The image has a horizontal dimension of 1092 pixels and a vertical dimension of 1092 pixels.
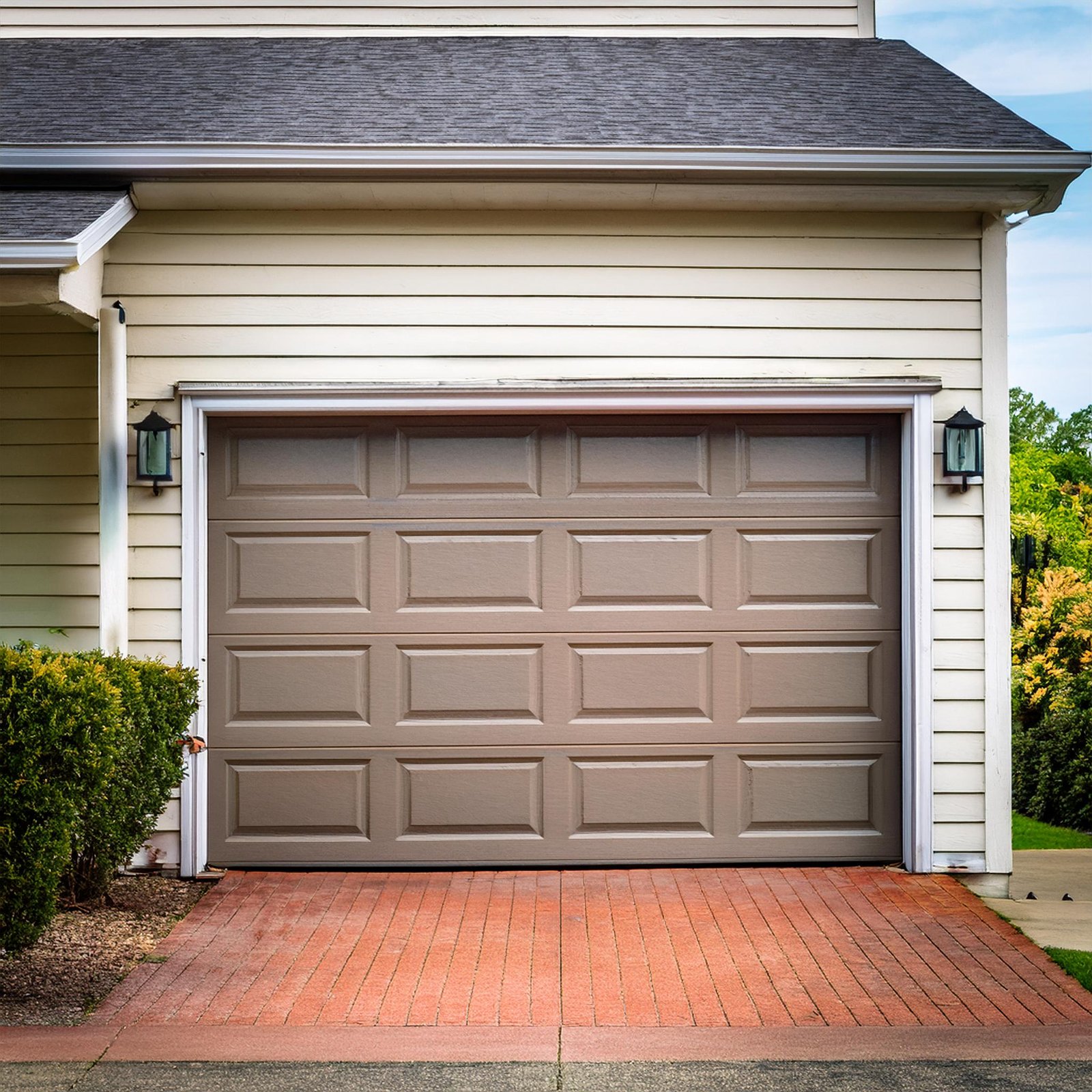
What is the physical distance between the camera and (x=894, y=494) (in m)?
6.17

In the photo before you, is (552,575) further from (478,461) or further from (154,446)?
(154,446)

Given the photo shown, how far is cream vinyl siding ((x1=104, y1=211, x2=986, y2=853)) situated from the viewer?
6.00m

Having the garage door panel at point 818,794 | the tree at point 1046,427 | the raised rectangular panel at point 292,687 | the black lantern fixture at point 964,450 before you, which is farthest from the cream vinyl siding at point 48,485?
the tree at point 1046,427

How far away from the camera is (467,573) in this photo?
614 cm

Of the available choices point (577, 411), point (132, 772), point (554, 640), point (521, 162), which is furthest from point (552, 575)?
point (132, 772)

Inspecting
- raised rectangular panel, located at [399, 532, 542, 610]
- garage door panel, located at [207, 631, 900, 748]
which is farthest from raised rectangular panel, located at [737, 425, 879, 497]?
raised rectangular panel, located at [399, 532, 542, 610]

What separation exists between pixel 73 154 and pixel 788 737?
430cm

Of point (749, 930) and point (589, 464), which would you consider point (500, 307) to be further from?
point (749, 930)

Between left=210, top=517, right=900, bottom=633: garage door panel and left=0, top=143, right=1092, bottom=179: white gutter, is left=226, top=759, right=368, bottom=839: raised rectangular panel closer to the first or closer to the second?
left=210, top=517, right=900, bottom=633: garage door panel

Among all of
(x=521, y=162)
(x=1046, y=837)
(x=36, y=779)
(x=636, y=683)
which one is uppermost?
(x=521, y=162)

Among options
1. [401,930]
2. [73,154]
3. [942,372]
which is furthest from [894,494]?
[73,154]

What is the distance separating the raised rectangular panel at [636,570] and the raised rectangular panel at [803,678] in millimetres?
391

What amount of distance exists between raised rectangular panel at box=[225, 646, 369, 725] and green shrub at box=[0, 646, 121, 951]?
1.82m

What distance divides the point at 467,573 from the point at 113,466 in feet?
5.70
